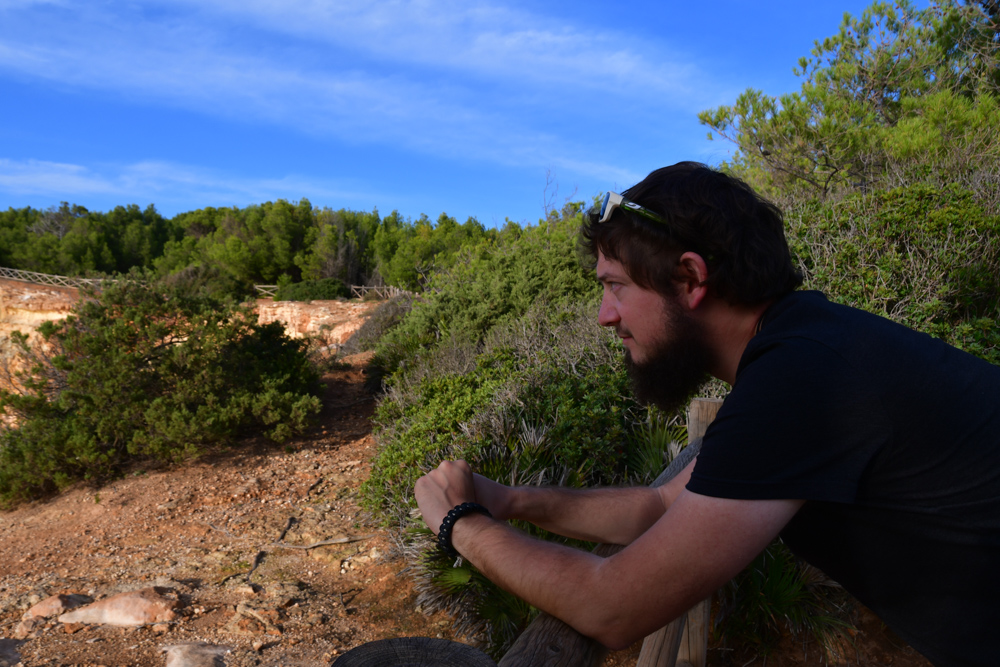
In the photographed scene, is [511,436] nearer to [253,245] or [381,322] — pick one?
[381,322]

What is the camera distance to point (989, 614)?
1036 mm

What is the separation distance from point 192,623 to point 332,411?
462 centimetres

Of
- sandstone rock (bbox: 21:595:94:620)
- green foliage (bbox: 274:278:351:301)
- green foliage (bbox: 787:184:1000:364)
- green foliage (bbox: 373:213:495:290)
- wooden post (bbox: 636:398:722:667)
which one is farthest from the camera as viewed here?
green foliage (bbox: 373:213:495:290)

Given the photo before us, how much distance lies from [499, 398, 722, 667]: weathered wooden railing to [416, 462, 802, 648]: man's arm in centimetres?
3

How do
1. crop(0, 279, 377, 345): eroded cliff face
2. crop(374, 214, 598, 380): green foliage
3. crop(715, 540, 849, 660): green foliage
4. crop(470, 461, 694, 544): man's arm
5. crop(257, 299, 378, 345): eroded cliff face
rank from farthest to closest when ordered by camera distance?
crop(257, 299, 378, 345): eroded cliff face, crop(0, 279, 377, 345): eroded cliff face, crop(374, 214, 598, 380): green foliage, crop(715, 540, 849, 660): green foliage, crop(470, 461, 694, 544): man's arm

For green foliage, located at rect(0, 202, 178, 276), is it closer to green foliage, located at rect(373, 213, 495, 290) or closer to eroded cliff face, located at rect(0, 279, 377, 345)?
green foliage, located at rect(373, 213, 495, 290)

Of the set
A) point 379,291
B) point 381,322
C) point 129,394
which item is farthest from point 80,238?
point 129,394

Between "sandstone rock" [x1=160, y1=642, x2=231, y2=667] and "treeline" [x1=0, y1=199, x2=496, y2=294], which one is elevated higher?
"treeline" [x1=0, y1=199, x2=496, y2=294]

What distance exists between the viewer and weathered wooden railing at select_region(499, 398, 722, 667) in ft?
3.28

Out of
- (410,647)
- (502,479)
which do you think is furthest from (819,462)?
(502,479)

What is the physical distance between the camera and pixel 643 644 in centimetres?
187

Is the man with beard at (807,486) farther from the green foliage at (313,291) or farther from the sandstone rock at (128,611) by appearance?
the green foliage at (313,291)

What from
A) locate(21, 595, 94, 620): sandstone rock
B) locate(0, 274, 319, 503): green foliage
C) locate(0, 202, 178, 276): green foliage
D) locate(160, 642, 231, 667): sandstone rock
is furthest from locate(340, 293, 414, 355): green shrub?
locate(0, 202, 178, 276): green foliage

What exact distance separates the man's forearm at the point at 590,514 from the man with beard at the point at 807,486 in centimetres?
27
